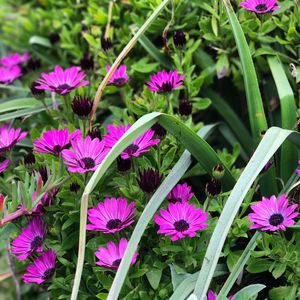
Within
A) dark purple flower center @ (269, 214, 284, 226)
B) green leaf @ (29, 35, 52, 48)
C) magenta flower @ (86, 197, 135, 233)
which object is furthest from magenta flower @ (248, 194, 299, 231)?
green leaf @ (29, 35, 52, 48)

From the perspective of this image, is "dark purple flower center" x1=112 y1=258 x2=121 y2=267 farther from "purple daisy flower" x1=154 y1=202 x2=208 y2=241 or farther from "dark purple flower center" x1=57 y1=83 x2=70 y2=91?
"dark purple flower center" x1=57 y1=83 x2=70 y2=91

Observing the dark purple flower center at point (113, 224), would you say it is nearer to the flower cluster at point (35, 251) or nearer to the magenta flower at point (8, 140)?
the flower cluster at point (35, 251)

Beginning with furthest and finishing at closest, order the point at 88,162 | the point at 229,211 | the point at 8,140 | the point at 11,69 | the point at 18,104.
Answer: the point at 11,69
the point at 18,104
the point at 8,140
the point at 88,162
the point at 229,211

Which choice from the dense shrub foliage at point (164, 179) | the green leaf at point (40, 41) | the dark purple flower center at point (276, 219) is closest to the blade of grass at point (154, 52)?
the dense shrub foliage at point (164, 179)

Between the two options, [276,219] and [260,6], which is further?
[260,6]

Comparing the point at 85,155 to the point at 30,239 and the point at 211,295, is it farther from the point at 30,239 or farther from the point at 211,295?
the point at 211,295

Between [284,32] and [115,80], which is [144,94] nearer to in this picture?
[115,80]

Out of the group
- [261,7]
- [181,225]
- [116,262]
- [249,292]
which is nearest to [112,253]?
[116,262]
